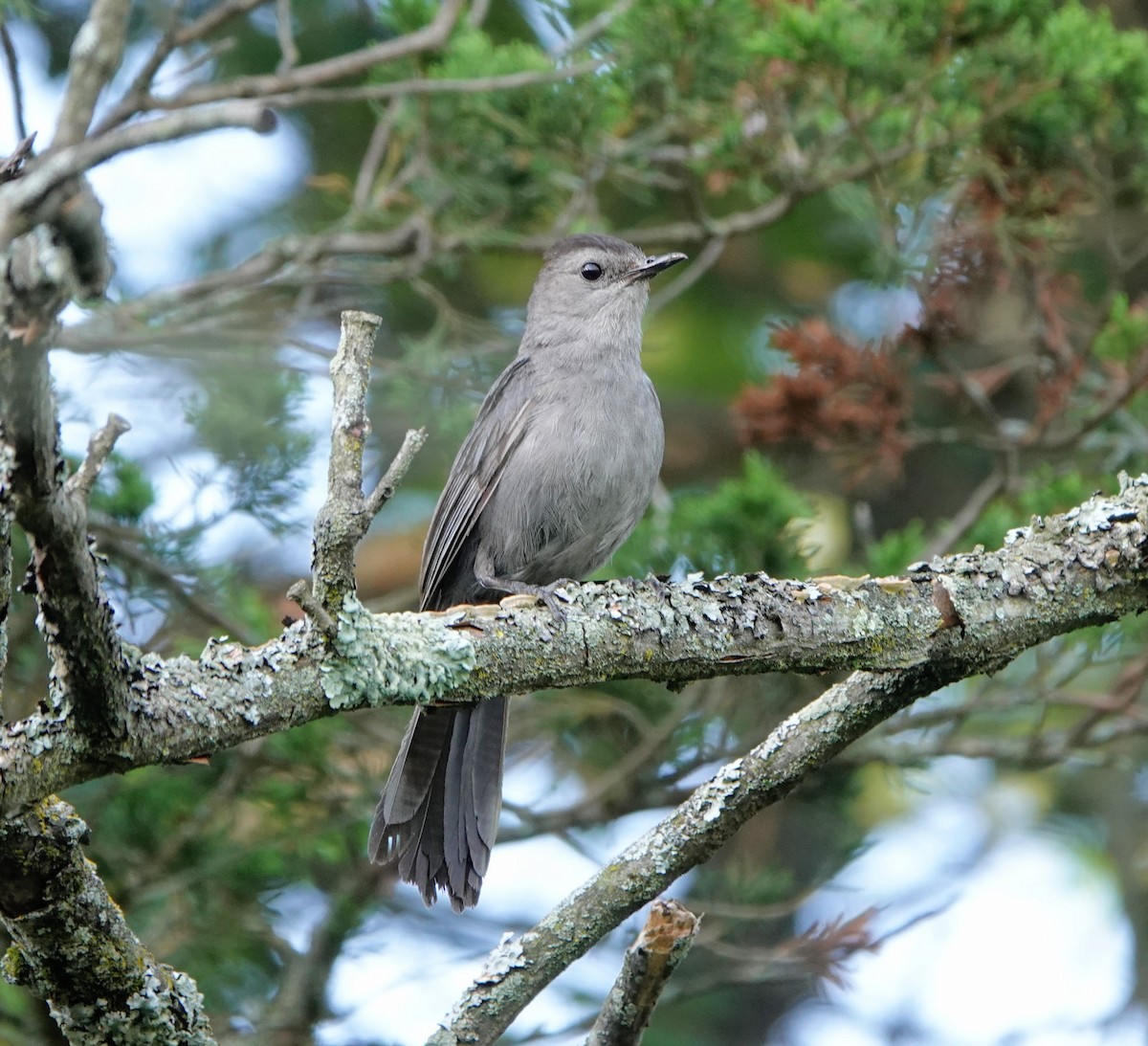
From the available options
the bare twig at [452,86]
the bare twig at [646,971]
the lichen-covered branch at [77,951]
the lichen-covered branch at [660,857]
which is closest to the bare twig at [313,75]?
the bare twig at [452,86]

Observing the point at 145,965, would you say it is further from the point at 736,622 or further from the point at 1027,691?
the point at 1027,691

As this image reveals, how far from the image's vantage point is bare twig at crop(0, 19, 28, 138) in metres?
3.77

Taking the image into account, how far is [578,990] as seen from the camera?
587 cm

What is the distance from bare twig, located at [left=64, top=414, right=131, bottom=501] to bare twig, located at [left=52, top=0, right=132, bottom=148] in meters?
A: 0.49

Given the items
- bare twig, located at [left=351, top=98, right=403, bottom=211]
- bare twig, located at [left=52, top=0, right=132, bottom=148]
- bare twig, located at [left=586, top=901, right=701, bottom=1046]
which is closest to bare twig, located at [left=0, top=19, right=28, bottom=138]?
bare twig, located at [left=52, top=0, right=132, bottom=148]

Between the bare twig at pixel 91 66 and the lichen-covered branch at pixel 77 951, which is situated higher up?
the bare twig at pixel 91 66

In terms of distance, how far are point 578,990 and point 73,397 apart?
3.20 metres

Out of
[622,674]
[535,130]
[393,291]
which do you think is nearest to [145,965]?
[622,674]

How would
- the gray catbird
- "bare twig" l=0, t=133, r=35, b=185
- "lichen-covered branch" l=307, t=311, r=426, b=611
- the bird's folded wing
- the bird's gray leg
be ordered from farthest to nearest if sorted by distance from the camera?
the bird's folded wing → the gray catbird → the bird's gray leg → "lichen-covered branch" l=307, t=311, r=426, b=611 → "bare twig" l=0, t=133, r=35, b=185

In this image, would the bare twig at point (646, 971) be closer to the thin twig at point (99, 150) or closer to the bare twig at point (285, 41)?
the thin twig at point (99, 150)

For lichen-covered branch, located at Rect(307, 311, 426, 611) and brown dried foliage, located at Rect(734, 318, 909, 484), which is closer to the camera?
lichen-covered branch, located at Rect(307, 311, 426, 611)

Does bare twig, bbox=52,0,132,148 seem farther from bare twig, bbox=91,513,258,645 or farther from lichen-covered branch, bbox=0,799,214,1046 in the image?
bare twig, bbox=91,513,258,645

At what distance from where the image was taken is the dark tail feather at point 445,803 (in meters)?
4.09

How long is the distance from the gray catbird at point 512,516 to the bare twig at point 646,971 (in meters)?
1.46
